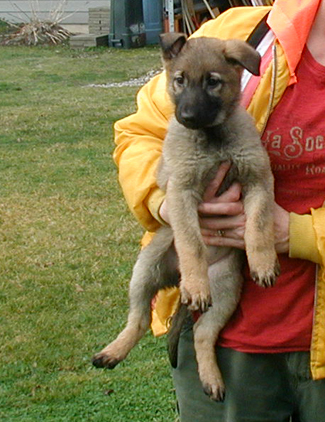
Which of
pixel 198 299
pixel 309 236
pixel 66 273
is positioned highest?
pixel 309 236

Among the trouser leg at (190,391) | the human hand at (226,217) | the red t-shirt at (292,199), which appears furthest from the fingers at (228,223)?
the trouser leg at (190,391)

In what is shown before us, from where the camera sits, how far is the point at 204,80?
9.23 feet

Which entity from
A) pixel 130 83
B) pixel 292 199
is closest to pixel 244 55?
pixel 292 199

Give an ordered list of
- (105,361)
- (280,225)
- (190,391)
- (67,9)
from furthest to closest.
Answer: (67,9) < (105,361) < (190,391) < (280,225)

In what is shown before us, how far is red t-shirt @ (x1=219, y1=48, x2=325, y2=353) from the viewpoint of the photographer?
249cm

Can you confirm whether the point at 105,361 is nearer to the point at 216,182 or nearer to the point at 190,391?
the point at 190,391

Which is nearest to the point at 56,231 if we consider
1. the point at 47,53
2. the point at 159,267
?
the point at 159,267

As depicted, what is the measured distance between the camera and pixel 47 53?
62.1ft

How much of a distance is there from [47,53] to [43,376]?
14.9 m

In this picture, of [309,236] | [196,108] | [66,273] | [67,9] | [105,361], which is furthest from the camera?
[67,9]

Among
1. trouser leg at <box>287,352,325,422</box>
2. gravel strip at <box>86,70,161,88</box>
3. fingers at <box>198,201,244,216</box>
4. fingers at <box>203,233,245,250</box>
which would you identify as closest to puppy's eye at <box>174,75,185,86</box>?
fingers at <box>198,201,244,216</box>

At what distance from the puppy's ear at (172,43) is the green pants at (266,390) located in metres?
1.00

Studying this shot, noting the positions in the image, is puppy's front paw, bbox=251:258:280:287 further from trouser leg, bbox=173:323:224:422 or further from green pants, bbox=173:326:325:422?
trouser leg, bbox=173:323:224:422

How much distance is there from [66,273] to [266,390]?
379 cm
